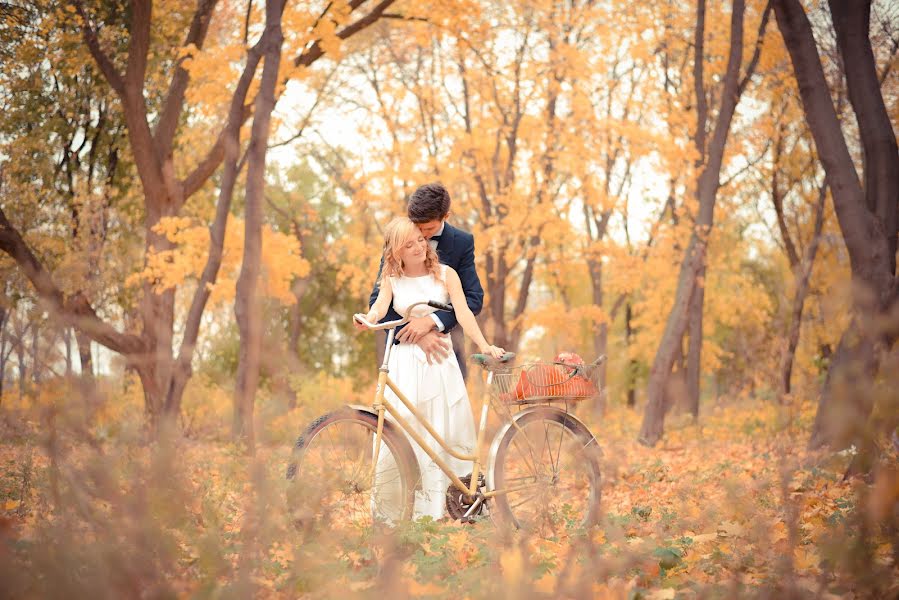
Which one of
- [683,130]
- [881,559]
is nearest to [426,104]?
[683,130]

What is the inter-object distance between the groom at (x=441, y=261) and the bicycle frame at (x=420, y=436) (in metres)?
0.18

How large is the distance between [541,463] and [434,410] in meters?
0.68

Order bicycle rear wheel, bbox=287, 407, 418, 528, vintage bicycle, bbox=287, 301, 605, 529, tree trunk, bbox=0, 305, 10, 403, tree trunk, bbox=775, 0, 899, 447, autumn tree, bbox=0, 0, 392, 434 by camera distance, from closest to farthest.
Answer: tree trunk, bbox=0, 305, 10, 403
bicycle rear wheel, bbox=287, 407, 418, 528
vintage bicycle, bbox=287, 301, 605, 529
tree trunk, bbox=775, 0, 899, 447
autumn tree, bbox=0, 0, 392, 434

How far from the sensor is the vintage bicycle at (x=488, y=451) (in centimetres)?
429

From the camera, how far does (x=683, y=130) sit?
16.0 m

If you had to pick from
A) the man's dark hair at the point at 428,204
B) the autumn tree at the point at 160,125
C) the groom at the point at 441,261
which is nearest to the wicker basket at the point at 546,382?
the groom at the point at 441,261

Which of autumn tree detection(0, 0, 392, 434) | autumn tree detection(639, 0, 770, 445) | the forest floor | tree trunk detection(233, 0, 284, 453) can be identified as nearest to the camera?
the forest floor

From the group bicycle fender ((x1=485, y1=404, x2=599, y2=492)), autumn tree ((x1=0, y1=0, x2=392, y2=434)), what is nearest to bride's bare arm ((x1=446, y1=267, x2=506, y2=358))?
bicycle fender ((x1=485, y1=404, x2=599, y2=492))

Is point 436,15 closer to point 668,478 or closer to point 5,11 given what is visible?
point 5,11

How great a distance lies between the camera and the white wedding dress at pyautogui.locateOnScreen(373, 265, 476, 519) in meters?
4.80

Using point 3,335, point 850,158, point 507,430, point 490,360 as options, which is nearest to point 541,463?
point 507,430

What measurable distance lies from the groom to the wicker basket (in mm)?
428

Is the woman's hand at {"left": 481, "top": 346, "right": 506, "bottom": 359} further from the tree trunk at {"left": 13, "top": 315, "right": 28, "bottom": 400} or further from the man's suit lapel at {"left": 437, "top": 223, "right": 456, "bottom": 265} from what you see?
the tree trunk at {"left": 13, "top": 315, "right": 28, "bottom": 400}

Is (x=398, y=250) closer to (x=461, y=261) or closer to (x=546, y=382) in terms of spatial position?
(x=461, y=261)
